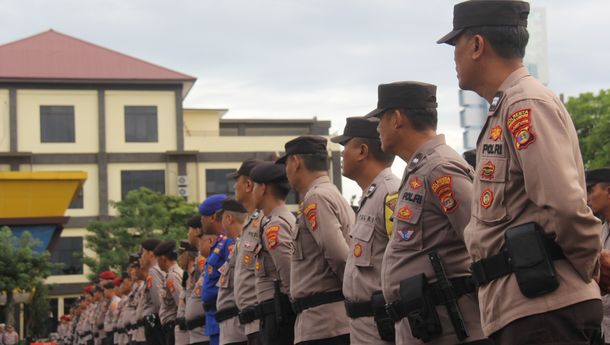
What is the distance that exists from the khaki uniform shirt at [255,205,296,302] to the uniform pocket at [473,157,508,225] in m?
3.63

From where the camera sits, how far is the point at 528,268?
3854 mm

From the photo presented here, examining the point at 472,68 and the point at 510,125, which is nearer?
the point at 510,125

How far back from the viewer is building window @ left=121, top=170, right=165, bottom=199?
180 feet

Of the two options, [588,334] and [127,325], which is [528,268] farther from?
[127,325]

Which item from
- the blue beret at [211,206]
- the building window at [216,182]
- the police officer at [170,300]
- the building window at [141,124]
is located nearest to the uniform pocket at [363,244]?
the blue beret at [211,206]

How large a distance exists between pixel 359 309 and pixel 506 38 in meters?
2.15

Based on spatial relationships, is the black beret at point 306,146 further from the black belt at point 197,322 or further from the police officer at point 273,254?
the black belt at point 197,322

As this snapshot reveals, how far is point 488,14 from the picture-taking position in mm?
4336

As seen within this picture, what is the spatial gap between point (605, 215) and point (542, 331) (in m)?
3.55

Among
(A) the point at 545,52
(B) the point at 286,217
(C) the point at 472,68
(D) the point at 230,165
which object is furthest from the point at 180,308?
(A) the point at 545,52

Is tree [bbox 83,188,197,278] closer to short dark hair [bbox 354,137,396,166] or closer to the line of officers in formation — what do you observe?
the line of officers in formation

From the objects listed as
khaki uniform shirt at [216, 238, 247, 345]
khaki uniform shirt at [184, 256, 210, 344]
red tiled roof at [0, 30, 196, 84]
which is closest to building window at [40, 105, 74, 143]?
red tiled roof at [0, 30, 196, 84]

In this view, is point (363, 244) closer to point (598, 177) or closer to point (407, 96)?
point (407, 96)

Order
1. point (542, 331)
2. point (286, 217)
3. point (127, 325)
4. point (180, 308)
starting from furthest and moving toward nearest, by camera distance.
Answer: point (127, 325) → point (180, 308) → point (286, 217) → point (542, 331)
